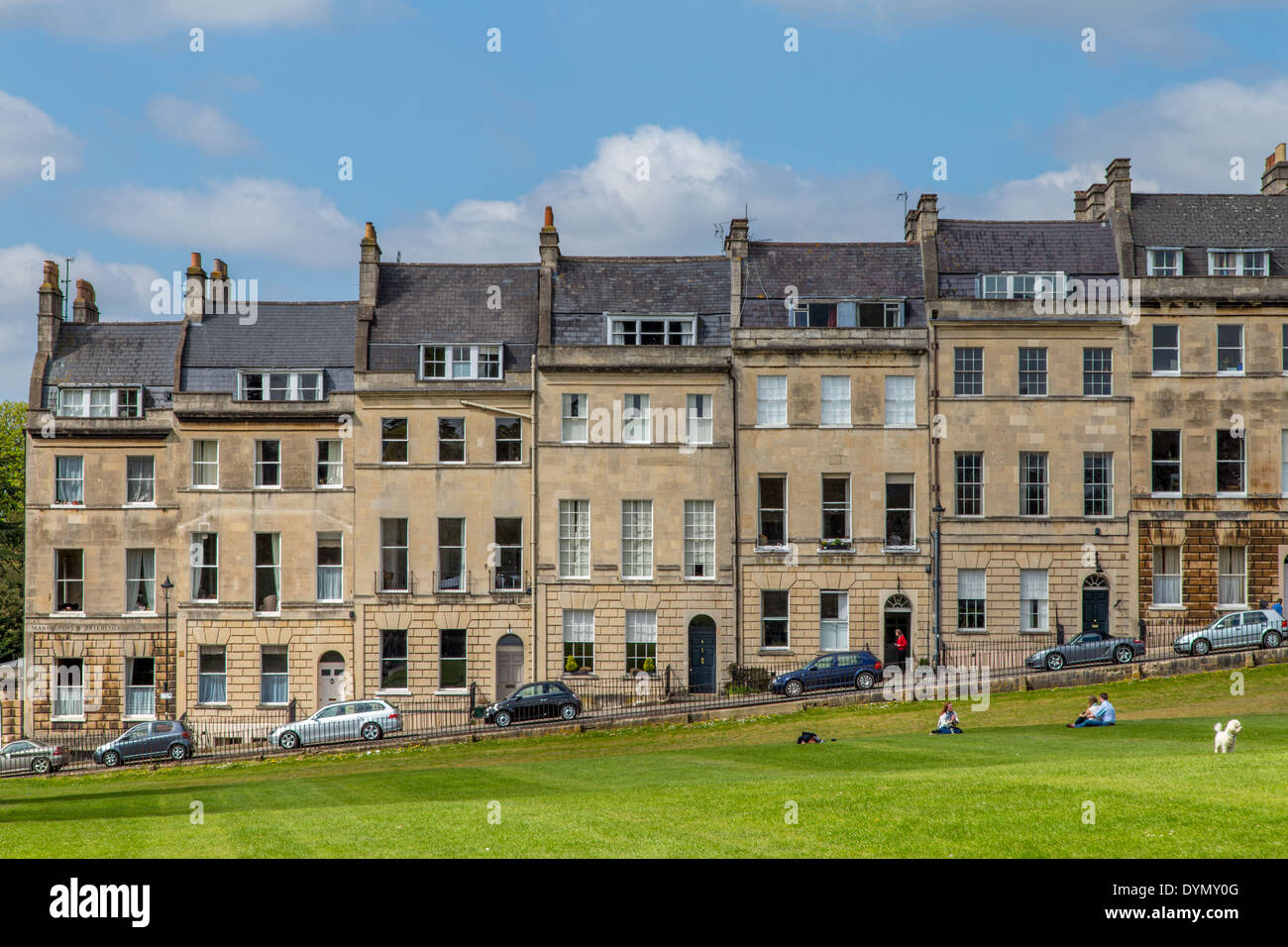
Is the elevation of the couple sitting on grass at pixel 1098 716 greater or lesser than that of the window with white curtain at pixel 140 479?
lesser

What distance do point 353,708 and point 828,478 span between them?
18.6 meters

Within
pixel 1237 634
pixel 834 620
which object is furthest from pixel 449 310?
pixel 1237 634

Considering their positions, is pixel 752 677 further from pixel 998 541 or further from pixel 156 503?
pixel 156 503

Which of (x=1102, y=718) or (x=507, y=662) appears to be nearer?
(x=1102, y=718)

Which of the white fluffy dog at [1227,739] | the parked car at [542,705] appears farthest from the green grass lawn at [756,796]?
the parked car at [542,705]

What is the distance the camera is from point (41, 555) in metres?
50.9

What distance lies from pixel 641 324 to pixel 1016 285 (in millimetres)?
13962

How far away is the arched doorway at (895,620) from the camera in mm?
47938

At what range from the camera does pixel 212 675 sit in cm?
4947

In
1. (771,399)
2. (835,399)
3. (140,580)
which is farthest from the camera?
(140,580)

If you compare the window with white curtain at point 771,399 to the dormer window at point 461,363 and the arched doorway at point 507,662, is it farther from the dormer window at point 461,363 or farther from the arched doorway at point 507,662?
the arched doorway at point 507,662

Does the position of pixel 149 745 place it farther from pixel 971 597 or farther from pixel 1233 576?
pixel 1233 576

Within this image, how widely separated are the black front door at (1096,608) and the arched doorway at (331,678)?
2718 cm

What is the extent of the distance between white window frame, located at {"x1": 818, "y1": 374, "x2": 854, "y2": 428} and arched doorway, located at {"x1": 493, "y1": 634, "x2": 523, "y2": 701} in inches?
543
